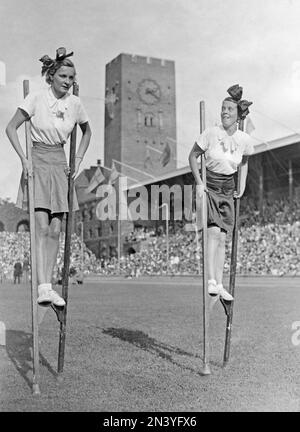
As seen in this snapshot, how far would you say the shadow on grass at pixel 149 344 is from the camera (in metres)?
6.00

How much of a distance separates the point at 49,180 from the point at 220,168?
5.37ft

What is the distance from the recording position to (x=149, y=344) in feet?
23.0

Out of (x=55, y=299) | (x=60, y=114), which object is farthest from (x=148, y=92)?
(x=55, y=299)

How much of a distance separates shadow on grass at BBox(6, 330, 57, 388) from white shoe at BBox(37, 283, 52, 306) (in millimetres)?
617

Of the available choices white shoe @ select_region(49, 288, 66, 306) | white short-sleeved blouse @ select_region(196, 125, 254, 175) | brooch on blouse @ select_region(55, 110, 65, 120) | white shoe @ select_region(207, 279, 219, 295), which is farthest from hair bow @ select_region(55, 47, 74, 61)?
white shoe @ select_region(207, 279, 219, 295)

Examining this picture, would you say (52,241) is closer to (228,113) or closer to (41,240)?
(41,240)

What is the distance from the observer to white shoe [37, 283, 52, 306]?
474cm

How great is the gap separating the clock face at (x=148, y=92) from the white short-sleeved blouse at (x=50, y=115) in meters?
41.0

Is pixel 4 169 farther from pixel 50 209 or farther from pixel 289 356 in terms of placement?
pixel 289 356

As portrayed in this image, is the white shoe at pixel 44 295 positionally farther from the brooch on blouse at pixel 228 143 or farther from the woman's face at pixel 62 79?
the brooch on blouse at pixel 228 143

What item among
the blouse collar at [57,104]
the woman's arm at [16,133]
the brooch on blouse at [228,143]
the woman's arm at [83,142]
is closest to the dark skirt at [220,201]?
the brooch on blouse at [228,143]

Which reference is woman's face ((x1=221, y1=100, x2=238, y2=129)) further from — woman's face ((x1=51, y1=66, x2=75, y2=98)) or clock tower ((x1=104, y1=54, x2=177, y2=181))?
clock tower ((x1=104, y1=54, x2=177, y2=181))

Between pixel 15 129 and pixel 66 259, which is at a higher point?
pixel 15 129

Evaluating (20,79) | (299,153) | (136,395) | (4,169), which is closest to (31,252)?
(4,169)
